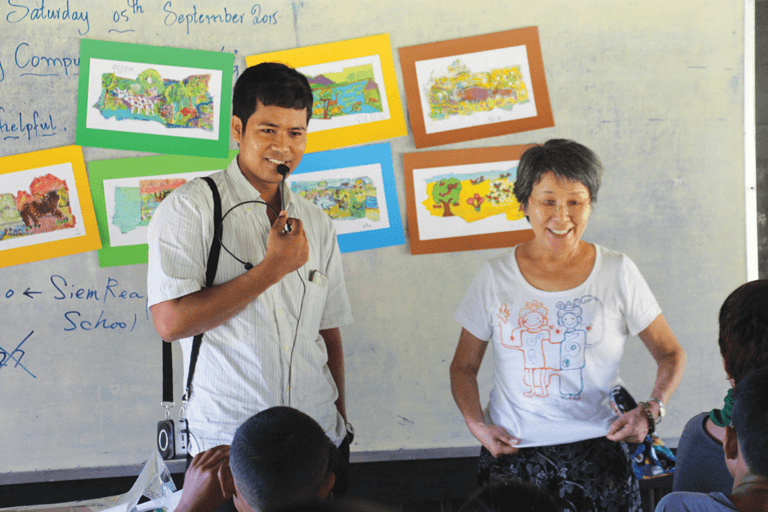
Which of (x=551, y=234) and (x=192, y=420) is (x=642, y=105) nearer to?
(x=551, y=234)

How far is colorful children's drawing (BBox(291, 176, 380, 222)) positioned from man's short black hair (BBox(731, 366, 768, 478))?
128 cm

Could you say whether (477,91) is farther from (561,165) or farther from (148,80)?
(148,80)

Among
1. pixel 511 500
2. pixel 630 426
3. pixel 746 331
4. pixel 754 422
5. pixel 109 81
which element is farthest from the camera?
pixel 109 81

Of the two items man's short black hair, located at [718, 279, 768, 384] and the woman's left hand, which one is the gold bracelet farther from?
man's short black hair, located at [718, 279, 768, 384]

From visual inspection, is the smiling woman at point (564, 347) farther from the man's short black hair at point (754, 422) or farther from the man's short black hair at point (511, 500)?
the man's short black hair at point (511, 500)

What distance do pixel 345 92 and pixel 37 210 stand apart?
3.55 ft

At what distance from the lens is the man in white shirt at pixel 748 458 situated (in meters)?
0.85

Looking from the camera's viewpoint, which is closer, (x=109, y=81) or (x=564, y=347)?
(x=564, y=347)

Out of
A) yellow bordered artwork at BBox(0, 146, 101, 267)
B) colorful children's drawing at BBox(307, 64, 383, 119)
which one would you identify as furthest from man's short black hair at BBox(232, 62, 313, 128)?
yellow bordered artwork at BBox(0, 146, 101, 267)

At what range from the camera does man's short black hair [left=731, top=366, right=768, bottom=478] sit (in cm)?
86

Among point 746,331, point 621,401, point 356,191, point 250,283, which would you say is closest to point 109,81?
point 356,191

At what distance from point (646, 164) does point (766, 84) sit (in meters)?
0.53

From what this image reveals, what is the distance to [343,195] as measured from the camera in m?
1.95

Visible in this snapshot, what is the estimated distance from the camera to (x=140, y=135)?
190cm
